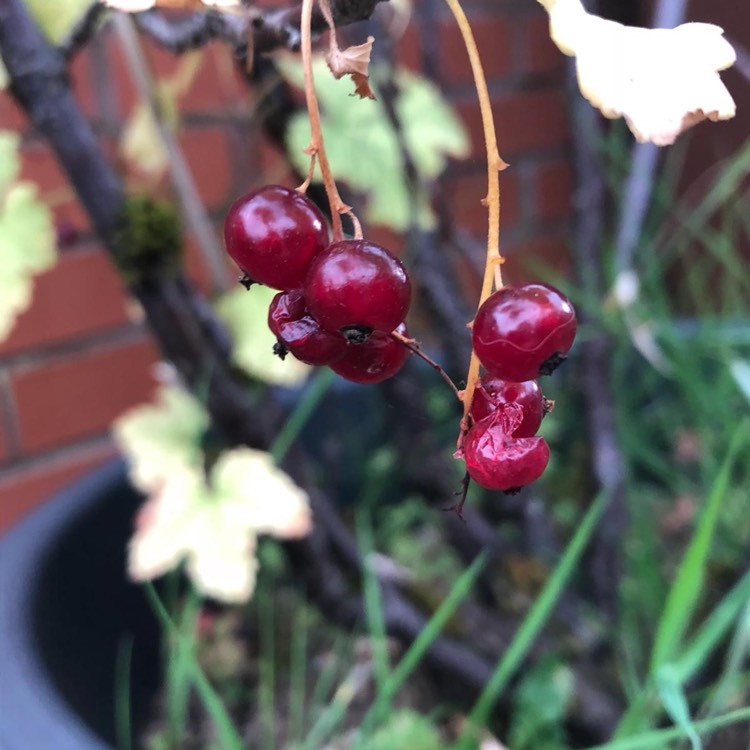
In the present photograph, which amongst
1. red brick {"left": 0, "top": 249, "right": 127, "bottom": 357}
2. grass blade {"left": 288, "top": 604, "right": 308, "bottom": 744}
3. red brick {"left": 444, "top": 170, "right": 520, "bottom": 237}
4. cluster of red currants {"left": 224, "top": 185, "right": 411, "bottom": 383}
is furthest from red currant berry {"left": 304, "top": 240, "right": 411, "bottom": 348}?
red brick {"left": 444, "top": 170, "right": 520, "bottom": 237}

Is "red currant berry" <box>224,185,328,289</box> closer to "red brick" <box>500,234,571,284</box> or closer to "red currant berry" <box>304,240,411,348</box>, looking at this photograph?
"red currant berry" <box>304,240,411,348</box>

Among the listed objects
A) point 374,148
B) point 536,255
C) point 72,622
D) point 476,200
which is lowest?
point 536,255

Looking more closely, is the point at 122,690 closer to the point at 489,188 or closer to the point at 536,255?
the point at 489,188

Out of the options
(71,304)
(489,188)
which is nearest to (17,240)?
(489,188)

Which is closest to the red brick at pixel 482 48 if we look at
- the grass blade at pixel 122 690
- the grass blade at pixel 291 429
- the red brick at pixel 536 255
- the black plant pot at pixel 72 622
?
the red brick at pixel 536 255

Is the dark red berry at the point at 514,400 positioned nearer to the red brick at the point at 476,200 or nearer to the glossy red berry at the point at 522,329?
the glossy red berry at the point at 522,329
